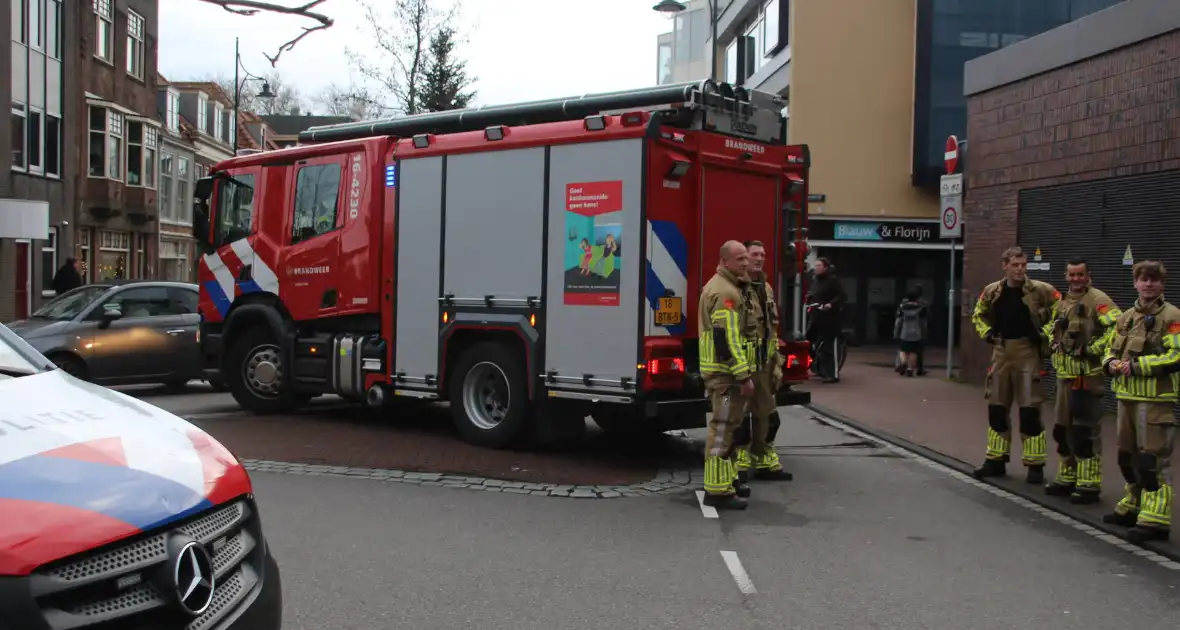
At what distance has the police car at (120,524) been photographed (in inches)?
102

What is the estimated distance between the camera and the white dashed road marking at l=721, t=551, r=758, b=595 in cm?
552

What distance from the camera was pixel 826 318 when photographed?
16.5 meters

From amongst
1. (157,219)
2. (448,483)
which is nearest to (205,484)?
(448,483)

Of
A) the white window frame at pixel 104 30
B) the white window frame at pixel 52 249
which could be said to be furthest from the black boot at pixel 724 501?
the white window frame at pixel 104 30

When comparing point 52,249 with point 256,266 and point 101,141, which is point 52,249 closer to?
point 101,141

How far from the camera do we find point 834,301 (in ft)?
54.3

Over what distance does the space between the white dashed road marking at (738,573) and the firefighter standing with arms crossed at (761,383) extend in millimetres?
1877

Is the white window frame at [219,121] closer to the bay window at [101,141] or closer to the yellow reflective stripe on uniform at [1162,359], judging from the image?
the bay window at [101,141]

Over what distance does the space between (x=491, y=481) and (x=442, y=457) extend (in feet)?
3.59

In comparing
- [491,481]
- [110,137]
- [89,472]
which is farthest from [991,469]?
[110,137]

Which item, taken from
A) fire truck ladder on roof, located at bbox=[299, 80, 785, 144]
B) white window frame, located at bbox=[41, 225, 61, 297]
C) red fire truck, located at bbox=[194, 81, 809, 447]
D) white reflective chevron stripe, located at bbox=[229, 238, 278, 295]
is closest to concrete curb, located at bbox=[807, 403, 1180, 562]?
red fire truck, located at bbox=[194, 81, 809, 447]

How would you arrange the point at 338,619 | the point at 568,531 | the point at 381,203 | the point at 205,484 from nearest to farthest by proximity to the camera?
the point at 205,484
the point at 338,619
the point at 568,531
the point at 381,203

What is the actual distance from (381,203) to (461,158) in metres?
1.18

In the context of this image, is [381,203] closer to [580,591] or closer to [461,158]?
[461,158]
